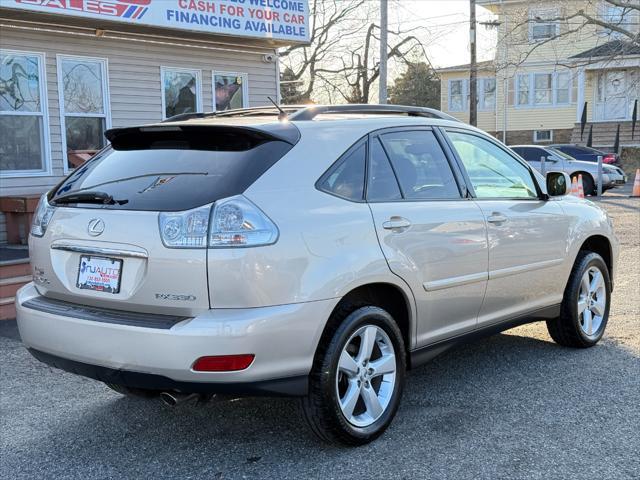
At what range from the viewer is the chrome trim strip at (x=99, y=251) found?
132 inches

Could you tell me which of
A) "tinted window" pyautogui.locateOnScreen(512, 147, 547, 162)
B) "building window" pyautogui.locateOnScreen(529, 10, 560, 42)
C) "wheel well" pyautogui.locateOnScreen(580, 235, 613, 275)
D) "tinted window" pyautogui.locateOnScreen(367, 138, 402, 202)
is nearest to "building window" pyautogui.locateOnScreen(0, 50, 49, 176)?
"tinted window" pyautogui.locateOnScreen(367, 138, 402, 202)

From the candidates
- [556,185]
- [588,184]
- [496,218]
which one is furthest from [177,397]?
[588,184]

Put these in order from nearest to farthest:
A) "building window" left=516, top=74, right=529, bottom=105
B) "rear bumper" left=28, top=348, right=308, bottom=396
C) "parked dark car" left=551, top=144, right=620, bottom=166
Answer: "rear bumper" left=28, top=348, right=308, bottom=396 < "parked dark car" left=551, top=144, right=620, bottom=166 < "building window" left=516, top=74, right=529, bottom=105

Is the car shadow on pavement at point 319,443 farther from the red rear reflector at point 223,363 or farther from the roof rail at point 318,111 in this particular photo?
the roof rail at point 318,111

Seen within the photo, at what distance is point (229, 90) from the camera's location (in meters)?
12.6

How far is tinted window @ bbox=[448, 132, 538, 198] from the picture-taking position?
4715 millimetres

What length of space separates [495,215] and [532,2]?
2247 centimetres

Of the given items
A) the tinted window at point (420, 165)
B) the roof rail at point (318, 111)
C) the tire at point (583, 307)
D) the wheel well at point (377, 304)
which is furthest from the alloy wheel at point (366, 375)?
the tire at point (583, 307)

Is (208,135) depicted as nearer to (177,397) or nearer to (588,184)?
(177,397)

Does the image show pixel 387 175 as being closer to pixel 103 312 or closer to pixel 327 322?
pixel 327 322

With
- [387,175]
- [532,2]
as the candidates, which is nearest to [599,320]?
[387,175]

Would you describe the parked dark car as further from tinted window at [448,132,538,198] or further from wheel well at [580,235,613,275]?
tinted window at [448,132,538,198]

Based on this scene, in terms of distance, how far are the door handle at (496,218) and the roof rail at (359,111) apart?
0.73 meters

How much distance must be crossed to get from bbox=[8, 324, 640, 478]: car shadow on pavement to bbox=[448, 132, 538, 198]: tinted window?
A: 1276 mm
